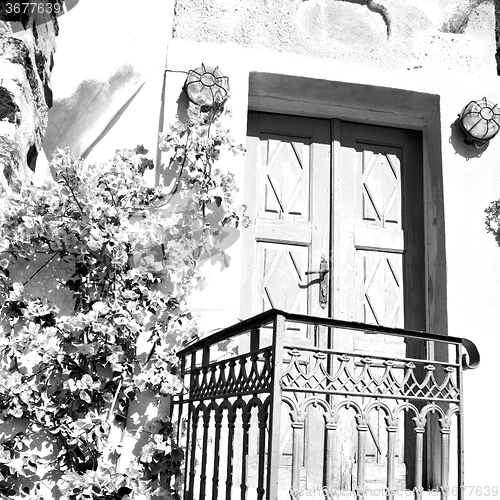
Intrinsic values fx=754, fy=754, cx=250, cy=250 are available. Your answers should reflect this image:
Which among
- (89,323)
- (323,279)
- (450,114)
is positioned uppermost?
(450,114)

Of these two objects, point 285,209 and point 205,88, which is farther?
point 285,209

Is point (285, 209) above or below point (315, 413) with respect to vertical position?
above

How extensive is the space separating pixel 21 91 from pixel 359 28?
2.52 metres

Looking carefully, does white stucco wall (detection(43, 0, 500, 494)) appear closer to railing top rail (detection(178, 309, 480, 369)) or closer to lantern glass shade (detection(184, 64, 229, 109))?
lantern glass shade (detection(184, 64, 229, 109))

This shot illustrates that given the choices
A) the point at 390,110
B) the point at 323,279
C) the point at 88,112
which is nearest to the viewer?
the point at 88,112

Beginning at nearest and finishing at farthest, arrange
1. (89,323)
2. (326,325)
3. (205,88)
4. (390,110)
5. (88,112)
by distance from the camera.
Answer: (326,325)
(89,323)
(88,112)
(205,88)
(390,110)

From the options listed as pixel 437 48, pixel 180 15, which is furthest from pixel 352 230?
pixel 180 15

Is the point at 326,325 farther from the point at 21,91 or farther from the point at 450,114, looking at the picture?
the point at 450,114

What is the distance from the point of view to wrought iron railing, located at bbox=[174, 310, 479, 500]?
113 inches

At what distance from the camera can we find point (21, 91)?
11.2ft

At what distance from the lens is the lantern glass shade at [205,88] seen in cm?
441

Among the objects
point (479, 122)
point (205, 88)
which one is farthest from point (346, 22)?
point (205, 88)

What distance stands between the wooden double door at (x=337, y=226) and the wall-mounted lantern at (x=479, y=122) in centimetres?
41

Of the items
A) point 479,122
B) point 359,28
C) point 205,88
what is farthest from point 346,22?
point 205,88
